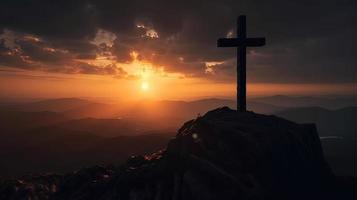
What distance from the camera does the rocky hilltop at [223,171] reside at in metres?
21.8

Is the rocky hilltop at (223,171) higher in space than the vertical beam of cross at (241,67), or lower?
lower

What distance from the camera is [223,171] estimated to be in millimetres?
22266

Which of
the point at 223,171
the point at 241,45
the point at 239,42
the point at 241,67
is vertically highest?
the point at 239,42

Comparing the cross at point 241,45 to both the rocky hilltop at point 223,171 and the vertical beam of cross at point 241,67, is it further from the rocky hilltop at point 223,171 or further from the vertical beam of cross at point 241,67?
the rocky hilltop at point 223,171

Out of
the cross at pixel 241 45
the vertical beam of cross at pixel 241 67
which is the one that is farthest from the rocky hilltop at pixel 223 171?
the cross at pixel 241 45

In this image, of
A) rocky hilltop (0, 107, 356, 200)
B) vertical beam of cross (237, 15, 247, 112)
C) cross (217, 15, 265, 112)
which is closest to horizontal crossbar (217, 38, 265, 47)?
cross (217, 15, 265, 112)

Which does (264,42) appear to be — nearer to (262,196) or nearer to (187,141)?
(187,141)

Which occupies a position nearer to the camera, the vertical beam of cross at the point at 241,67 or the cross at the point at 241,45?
the cross at the point at 241,45

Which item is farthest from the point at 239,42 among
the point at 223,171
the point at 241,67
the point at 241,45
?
the point at 223,171

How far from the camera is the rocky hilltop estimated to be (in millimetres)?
21797

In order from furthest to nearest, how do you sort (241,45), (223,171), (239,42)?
(241,45)
(239,42)
(223,171)

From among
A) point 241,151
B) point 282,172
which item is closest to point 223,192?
point 241,151

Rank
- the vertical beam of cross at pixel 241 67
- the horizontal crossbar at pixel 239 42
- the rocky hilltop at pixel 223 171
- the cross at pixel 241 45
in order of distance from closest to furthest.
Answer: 1. the rocky hilltop at pixel 223 171
2. the horizontal crossbar at pixel 239 42
3. the cross at pixel 241 45
4. the vertical beam of cross at pixel 241 67

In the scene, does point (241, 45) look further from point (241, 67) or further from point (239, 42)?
point (241, 67)
